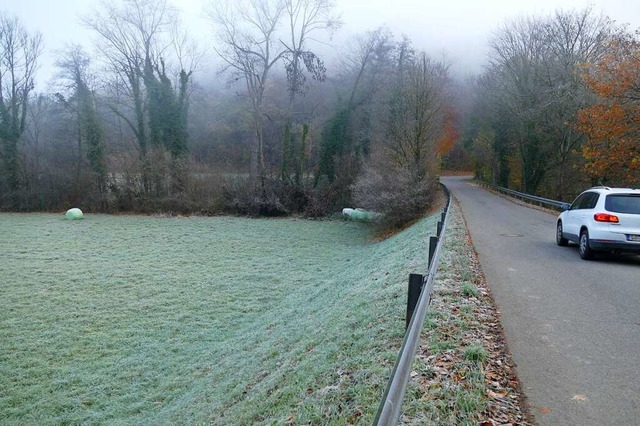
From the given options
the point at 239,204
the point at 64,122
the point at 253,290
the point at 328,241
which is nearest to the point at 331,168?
the point at 239,204

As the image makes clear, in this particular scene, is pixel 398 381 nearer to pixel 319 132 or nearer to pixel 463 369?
pixel 463 369

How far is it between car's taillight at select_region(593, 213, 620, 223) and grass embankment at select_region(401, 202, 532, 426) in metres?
5.24

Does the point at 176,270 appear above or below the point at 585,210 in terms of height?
below

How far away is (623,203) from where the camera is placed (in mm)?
10734

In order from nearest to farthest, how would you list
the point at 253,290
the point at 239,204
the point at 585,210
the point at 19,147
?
the point at 585,210
the point at 253,290
the point at 239,204
the point at 19,147

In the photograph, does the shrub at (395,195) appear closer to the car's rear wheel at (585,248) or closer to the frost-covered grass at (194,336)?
the frost-covered grass at (194,336)

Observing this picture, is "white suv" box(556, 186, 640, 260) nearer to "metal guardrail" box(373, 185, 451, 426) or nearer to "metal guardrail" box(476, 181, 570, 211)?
"metal guardrail" box(373, 185, 451, 426)

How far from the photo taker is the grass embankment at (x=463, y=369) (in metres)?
3.72

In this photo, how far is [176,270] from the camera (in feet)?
57.5

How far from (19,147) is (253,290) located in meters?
42.1

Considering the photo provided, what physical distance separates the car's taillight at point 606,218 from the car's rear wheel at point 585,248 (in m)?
0.45

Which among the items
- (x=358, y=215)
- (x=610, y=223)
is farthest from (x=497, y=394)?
(x=358, y=215)

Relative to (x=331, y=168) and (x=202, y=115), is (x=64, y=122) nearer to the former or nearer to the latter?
(x=202, y=115)

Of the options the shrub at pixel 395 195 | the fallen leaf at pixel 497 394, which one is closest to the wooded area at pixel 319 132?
the shrub at pixel 395 195
